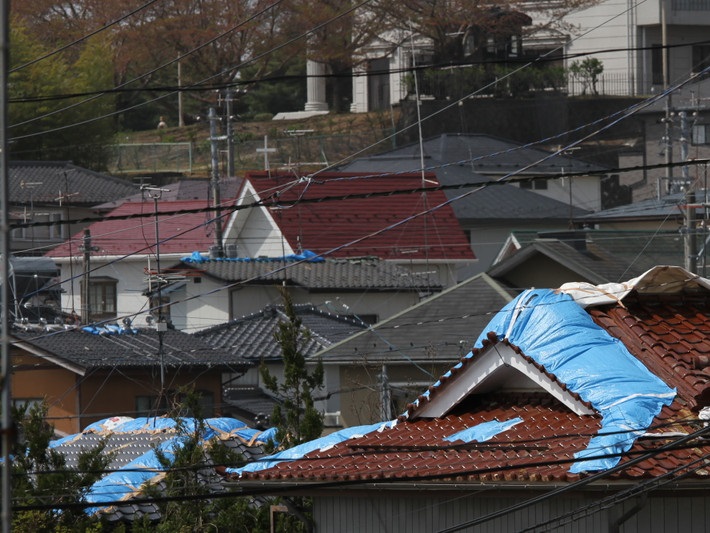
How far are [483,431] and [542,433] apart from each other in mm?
→ 506

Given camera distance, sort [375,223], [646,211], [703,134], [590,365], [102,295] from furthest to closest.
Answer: [703,134], [102,295], [375,223], [646,211], [590,365]

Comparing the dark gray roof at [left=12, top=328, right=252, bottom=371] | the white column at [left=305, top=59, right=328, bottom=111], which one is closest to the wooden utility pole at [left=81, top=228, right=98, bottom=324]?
the dark gray roof at [left=12, top=328, right=252, bottom=371]

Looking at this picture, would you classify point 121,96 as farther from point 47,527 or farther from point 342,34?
point 47,527

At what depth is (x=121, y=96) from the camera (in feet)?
204

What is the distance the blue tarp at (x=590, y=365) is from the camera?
10242mm

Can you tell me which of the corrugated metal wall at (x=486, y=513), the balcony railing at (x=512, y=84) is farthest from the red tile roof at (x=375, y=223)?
the corrugated metal wall at (x=486, y=513)

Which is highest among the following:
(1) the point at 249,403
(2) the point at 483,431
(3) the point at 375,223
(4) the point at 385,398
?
(3) the point at 375,223

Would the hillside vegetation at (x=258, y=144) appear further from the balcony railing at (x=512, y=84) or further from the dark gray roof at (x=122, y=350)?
the dark gray roof at (x=122, y=350)

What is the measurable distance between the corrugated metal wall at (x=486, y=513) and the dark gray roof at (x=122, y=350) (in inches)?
587

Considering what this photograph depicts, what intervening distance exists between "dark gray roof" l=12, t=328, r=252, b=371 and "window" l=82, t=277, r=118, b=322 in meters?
9.59

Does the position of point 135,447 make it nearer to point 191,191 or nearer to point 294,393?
point 294,393

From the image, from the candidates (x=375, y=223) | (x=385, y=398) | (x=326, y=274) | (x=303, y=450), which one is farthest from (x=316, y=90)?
(x=303, y=450)

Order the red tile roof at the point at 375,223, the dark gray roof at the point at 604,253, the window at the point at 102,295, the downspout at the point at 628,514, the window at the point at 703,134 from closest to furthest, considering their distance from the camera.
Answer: the downspout at the point at 628,514, the dark gray roof at the point at 604,253, the red tile roof at the point at 375,223, the window at the point at 102,295, the window at the point at 703,134

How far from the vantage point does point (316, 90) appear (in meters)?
59.3
